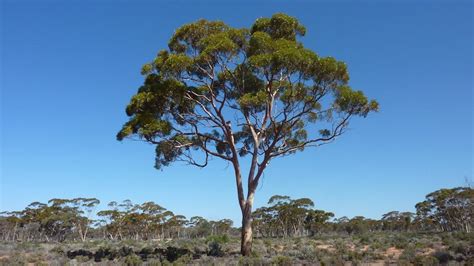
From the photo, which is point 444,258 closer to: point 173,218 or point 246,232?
point 246,232

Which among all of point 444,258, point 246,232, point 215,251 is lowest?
point 444,258

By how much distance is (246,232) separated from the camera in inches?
701

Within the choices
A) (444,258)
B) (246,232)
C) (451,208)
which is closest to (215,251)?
(246,232)

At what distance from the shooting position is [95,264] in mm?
15984

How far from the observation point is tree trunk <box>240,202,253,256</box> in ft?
57.8

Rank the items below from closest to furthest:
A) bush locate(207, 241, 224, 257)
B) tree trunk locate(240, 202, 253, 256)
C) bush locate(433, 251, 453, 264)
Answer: bush locate(433, 251, 453, 264) → tree trunk locate(240, 202, 253, 256) → bush locate(207, 241, 224, 257)

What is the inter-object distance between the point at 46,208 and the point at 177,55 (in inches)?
2433

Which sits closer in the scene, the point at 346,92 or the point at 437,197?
the point at 346,92

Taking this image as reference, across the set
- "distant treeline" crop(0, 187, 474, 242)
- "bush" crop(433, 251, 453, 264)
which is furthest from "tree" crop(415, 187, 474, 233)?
"bush" crop(433, 251, 453, 264)

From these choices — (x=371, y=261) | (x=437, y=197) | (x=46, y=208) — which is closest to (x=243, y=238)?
(x=371, y=261)

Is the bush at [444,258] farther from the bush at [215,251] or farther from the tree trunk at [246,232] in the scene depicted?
the bush at [215,251]

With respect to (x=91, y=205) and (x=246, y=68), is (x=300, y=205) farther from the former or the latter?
(x=246, y=68)

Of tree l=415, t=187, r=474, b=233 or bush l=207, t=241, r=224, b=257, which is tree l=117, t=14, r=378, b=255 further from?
tree l=415, t=187, r=474, b=233

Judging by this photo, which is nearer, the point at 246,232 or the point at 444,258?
the point at 444,258
